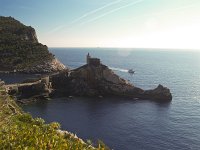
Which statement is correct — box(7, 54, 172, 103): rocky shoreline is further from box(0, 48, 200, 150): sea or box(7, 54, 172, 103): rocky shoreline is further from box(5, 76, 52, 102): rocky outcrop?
box(0, 48, 200, 150): sea

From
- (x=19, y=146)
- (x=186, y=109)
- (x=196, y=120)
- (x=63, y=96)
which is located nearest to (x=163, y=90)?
(x=186, y=109)

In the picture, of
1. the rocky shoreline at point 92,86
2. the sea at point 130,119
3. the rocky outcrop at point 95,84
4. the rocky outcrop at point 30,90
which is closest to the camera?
the sea at point 130,119

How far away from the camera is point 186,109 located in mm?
124438

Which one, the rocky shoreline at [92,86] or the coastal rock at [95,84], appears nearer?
the rocky shoreline at [92,86]

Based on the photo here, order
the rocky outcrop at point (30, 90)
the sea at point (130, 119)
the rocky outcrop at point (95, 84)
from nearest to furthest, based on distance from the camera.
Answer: the sea at point (130, 119), the rocky outcrop at point (30, 90), the rocky outcrop at point (95, 84)

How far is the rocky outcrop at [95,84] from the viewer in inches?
5797

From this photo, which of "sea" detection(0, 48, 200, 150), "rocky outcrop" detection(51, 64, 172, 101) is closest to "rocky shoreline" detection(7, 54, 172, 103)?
"rocky outcrop" detection(51, 64, 172, 101)

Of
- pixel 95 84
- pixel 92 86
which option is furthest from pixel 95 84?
pixel 92 86

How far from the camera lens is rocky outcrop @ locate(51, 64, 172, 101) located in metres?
147

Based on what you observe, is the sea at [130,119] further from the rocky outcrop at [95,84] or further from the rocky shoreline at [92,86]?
the rocky outcrop at [95,84]

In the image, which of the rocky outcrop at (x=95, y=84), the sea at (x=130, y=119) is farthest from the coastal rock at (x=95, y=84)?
the sea at (x=130, y=119)

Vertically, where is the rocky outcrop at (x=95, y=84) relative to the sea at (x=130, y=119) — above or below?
above

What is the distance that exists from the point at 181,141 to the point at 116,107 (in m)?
43.7

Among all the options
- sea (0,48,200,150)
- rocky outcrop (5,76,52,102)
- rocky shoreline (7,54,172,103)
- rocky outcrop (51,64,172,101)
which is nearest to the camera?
sea (0,48,200,150)
